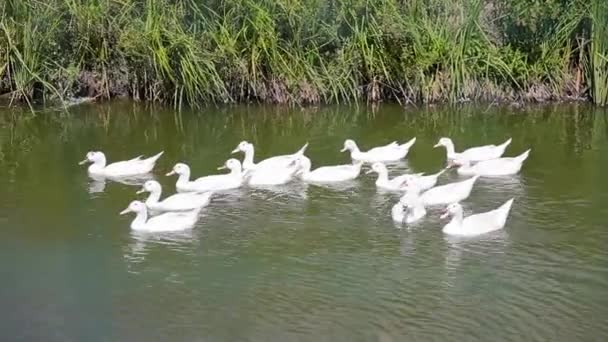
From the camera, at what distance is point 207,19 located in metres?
17.2

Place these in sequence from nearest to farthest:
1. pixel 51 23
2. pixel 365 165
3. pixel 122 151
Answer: pixel 365 165 → pixel 122 151 → pixel 51 23

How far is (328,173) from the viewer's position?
41.5 feet

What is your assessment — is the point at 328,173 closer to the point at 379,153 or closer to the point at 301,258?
the point at 379,153

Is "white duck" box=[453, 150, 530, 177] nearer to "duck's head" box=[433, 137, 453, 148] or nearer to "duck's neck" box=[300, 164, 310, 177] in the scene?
"duck's head" box=[433, 137, 453, 148]

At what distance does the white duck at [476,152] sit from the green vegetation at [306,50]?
130 inches

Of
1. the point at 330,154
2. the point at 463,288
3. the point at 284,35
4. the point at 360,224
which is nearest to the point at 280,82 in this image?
the point at 284,35

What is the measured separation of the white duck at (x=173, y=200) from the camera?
38.3 ft

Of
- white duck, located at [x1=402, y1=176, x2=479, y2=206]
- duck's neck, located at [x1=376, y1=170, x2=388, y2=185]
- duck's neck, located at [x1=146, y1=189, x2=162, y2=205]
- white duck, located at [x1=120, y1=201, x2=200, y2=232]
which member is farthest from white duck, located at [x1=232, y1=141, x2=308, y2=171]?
white duck, located at [x1=120, y1=201, x2=200, y2=232]

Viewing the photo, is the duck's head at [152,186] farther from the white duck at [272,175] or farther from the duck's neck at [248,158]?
the duck's neck at [248,158]

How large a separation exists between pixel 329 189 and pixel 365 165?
122 centimetres

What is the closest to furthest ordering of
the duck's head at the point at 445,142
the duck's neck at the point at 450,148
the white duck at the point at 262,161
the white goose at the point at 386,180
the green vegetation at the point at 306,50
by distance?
the white goose at the point at 386,180, the white duck at the point at 262,161, the duck's neck at the point at 450,148, the duck's head at the point at 445,142, the green vegetation at the point at 306,50

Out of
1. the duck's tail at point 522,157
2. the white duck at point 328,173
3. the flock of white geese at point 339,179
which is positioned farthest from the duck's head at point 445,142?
the white duck at point 328,173

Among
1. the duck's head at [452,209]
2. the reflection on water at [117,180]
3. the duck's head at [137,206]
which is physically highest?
the duck's head at [137,206]

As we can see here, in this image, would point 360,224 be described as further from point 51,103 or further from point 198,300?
point 51,103
